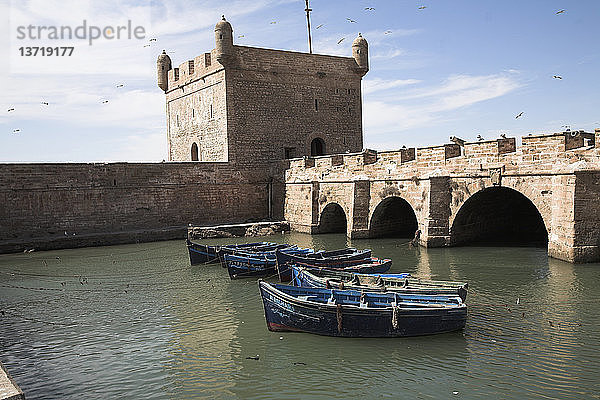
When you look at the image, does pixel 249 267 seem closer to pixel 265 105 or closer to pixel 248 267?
pixel 248 267

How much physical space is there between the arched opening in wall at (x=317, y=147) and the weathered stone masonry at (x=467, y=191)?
418 centimetres

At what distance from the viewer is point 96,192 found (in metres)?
23.7

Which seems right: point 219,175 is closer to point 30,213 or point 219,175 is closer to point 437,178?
point 30,213

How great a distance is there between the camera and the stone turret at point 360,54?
3083 centimetres

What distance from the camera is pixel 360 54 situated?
30.8 metres

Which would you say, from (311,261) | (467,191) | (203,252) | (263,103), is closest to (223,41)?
(263,103)

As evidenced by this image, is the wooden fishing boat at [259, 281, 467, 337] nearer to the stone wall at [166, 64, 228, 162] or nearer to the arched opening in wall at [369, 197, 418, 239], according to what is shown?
the arched opening in wall at [369, 197, 418, 239]

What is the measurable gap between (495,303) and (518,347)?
2735mm

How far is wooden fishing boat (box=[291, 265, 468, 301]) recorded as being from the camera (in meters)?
10.6

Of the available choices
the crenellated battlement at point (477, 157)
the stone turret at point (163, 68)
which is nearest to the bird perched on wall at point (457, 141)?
the crenellated battlement at point (477, 157)

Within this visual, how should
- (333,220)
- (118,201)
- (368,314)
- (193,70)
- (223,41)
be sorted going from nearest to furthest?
(368,314) < (118,201) < (333,220) < (223,41) < (193,70)

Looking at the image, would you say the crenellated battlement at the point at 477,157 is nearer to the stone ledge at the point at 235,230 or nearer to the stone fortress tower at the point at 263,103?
the stone ledge at the point at 235,230

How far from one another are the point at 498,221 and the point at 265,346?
14.2m

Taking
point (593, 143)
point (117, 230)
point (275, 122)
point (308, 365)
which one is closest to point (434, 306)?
point (308, 365)
